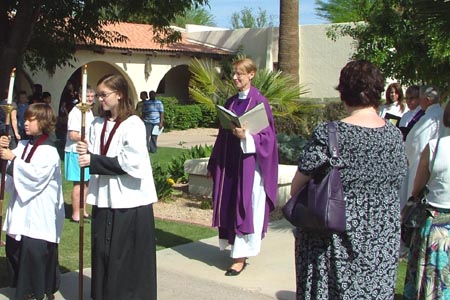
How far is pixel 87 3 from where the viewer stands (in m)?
15.0

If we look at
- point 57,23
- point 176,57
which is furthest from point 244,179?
point 176,57

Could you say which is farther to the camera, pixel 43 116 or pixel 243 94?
pixel 243 94

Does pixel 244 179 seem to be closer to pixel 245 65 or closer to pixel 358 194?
pixel 245 65

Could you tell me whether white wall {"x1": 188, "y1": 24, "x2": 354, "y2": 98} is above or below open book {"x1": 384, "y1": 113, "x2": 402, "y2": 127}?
above

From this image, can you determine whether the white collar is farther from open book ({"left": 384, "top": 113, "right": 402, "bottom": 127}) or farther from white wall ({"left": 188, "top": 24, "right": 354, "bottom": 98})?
white wall ({"left": 188, "top": 24, "right": 354, "bottom": 98})

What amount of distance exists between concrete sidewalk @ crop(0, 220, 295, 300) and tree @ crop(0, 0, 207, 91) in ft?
27.2

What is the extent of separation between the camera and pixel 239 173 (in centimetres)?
585

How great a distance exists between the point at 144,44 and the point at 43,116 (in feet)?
67.0

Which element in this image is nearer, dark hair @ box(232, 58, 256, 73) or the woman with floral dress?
the woman with floral dress

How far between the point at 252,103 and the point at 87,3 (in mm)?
10193

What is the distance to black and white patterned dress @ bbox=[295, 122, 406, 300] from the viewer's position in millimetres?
3301

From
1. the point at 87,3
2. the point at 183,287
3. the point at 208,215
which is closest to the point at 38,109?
the point at 183,287

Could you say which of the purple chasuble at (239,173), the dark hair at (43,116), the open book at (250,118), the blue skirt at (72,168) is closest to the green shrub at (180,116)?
the blue skirt at (72,168)

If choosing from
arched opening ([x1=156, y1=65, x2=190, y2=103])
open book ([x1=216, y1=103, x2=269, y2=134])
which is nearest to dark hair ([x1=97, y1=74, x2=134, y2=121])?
open book ([x1=216, y1=103, x2=269, y2=134])
